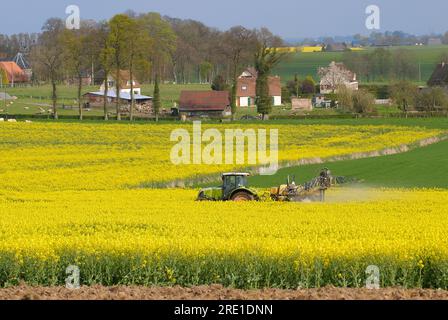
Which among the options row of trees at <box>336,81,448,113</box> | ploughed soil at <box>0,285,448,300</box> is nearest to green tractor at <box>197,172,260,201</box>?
ploughed soil at <box>0,285,448,300</box>

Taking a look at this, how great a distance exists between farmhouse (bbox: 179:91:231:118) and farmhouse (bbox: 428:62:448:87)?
37343 mm

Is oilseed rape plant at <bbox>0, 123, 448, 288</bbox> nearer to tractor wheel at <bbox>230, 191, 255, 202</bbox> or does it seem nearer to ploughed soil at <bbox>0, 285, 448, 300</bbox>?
tractor wheel at <bbox>230, 191, 255, 202</bbox>

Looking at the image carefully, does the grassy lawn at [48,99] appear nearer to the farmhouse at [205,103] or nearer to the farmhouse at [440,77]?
the farmhouse at [205,103]

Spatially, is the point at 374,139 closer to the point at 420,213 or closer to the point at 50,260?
the point at 420,213

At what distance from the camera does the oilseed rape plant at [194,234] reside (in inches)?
787

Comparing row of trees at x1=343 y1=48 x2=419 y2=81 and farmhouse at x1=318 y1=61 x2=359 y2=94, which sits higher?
row of trees at x1=343 y1=48 x2=419 y2=81

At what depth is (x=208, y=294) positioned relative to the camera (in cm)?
1745

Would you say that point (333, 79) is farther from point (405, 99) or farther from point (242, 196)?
point (242, 196)

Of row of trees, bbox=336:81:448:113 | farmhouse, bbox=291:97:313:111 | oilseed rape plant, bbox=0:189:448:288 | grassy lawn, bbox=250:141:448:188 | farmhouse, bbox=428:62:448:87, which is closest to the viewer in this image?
Result: oilseed rape plant, bbox=0:189:448:288

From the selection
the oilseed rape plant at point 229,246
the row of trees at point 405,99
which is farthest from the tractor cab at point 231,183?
the row of trees at point 405,99

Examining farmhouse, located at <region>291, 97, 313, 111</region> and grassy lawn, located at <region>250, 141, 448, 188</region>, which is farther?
farmhouse, located at <region>291, 97, 313, 111</region>

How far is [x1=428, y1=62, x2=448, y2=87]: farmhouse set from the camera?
140 metres

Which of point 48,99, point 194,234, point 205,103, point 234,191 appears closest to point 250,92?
point 205,103

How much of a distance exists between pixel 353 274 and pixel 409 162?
36161mm
